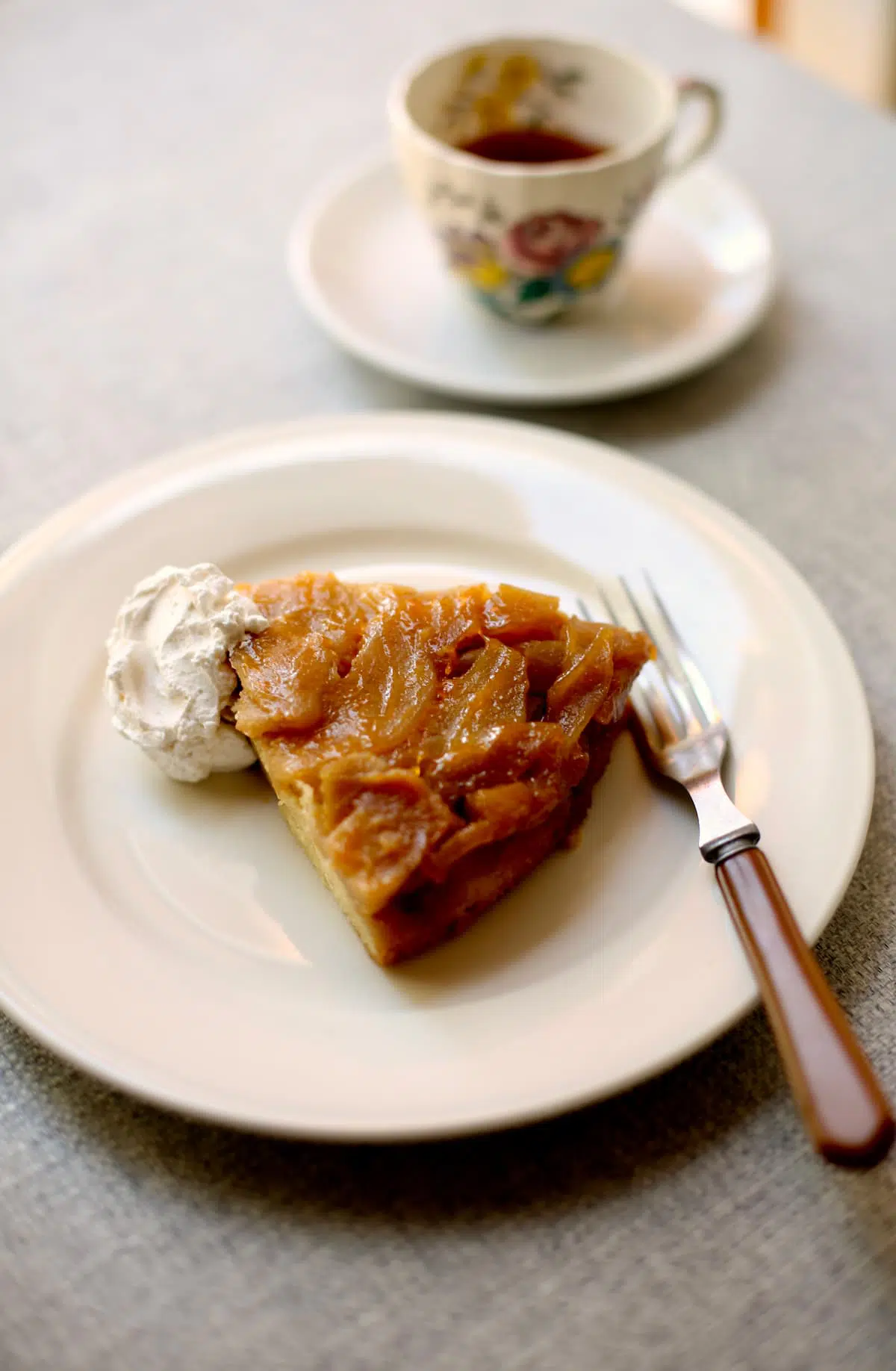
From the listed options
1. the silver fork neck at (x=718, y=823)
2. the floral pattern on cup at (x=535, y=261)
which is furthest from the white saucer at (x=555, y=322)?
the silver fork neck at (x=718, y=823)

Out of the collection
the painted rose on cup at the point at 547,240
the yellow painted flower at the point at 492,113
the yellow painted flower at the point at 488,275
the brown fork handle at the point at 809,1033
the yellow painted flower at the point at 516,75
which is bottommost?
the brown fork handle at the point at 809,1033

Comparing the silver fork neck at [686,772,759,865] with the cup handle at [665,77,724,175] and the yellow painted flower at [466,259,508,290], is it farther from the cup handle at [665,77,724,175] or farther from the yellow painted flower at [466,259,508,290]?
the cup handle at [665,77,724,175]

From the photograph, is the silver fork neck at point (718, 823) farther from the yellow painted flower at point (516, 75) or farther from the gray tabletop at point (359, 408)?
the yellow painted flower at point (516, 75)

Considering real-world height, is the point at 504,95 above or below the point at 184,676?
above

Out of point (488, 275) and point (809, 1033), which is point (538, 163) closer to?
point (488, 275)

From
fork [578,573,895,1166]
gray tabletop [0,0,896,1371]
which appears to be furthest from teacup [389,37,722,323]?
fork [578,573,895,1166]

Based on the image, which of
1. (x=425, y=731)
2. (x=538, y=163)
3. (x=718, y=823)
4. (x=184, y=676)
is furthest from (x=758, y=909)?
(x=538, y=163)
